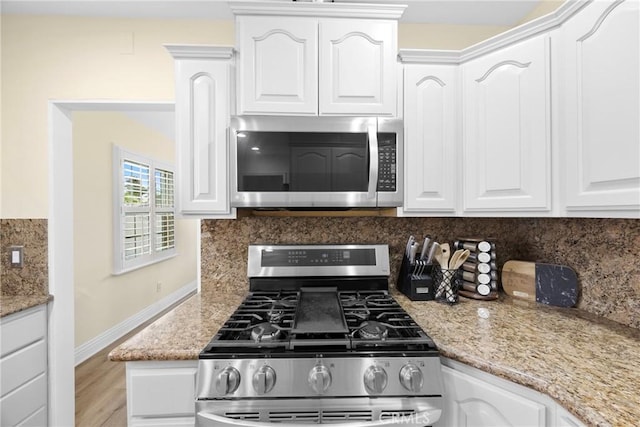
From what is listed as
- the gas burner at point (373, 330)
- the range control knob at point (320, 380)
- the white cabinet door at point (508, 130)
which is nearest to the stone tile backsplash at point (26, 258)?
the range control knob at point (320, 380)

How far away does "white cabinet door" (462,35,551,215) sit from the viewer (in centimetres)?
131

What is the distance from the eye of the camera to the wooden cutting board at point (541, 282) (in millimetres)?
1476

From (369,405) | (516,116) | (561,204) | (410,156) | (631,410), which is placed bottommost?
(369,405)

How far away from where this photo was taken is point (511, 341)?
3.64 feet

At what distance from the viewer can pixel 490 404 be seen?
3.22 feet

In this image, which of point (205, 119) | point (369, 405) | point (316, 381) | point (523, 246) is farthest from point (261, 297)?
point (523, 246)

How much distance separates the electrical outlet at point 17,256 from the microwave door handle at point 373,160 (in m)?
2.15

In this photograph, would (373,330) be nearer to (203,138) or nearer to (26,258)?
→ (203,138)

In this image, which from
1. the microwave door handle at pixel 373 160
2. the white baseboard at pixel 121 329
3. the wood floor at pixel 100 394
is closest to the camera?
the microwave door handle at pixel 373 160

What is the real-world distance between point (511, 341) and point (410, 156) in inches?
35.2

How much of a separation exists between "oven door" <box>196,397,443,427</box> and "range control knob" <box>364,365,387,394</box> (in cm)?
4

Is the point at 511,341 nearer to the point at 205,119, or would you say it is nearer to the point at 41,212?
the point at 205,119

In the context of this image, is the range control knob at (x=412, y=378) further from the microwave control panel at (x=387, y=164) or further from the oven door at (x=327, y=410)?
the microwave control panel at (x=387, y=164)

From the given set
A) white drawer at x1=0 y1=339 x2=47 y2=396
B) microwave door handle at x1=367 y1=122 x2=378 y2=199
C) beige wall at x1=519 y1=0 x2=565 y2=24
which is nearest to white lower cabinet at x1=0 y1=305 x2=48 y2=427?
white drawer at x1=0 y1=339 x2=47 y2=396
